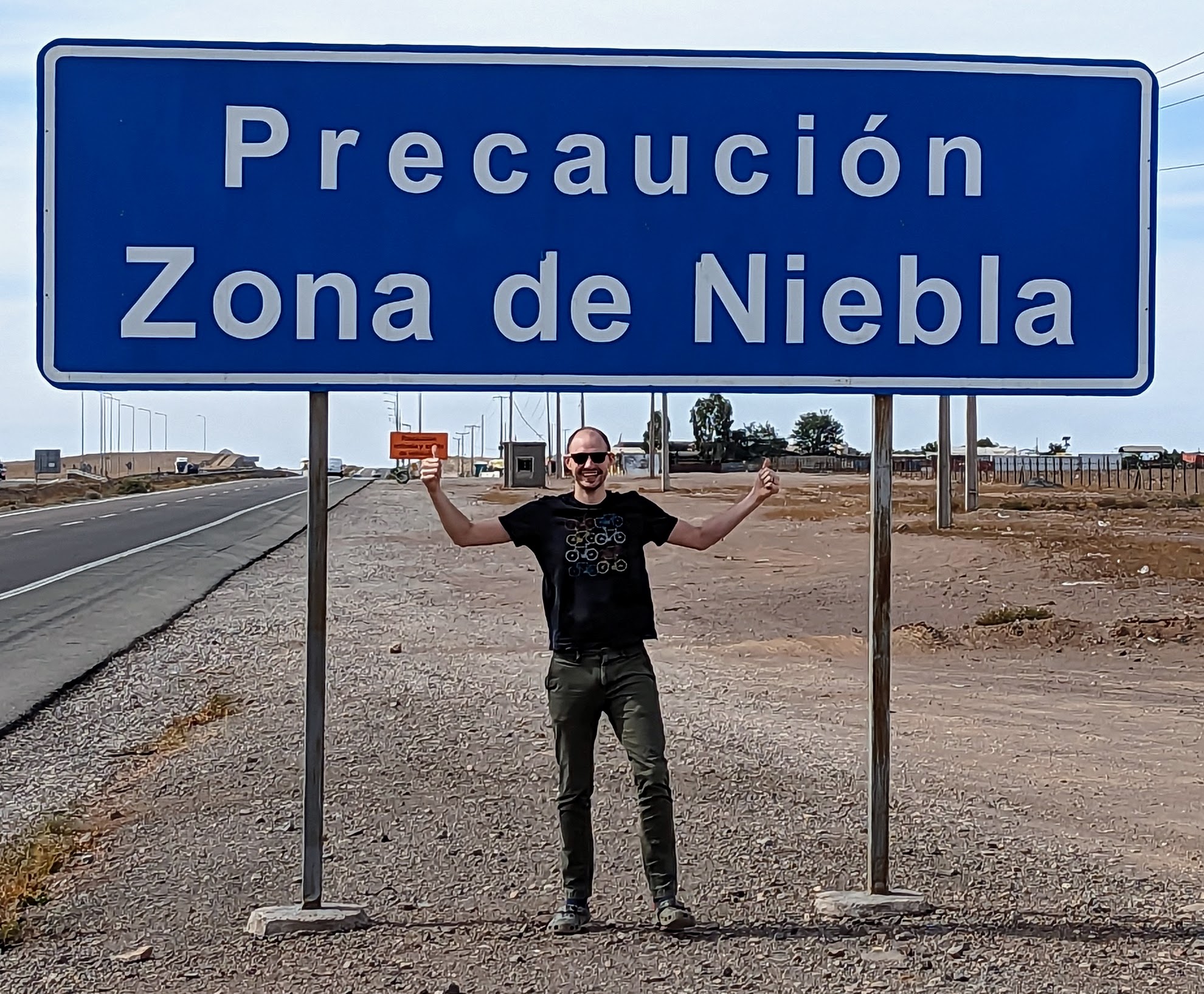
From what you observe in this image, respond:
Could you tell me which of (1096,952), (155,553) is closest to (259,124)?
(1096,952)

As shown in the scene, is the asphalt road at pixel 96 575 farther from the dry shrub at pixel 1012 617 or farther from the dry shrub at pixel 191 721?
the dry shrub at pixel 1012 617

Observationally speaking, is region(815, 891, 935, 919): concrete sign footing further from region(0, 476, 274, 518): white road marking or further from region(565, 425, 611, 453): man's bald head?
region(0, 476, 274, 518): white road marking

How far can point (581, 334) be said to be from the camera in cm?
476

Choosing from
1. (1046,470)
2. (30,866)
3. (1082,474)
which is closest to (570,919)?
(30,866)

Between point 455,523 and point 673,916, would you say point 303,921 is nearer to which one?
point 673,916

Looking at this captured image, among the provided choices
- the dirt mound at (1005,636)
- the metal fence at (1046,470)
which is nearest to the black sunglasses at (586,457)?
the dirt mound at (1005,636)

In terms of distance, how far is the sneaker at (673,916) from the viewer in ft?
15.2

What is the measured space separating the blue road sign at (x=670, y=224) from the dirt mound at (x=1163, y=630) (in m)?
9.83

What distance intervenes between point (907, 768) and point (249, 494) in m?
63.9

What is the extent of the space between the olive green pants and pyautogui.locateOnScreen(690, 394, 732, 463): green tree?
11551 centimetres

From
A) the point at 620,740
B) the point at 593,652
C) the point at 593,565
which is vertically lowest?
the point at 620,740

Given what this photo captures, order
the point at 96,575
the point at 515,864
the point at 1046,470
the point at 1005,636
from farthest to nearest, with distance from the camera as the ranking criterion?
1. the point at 1046,470
2. the point at 96,575
3. the point at 1005,636
4. the point at 515,864

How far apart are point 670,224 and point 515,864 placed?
256 centimetres

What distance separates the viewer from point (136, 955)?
4508mm
